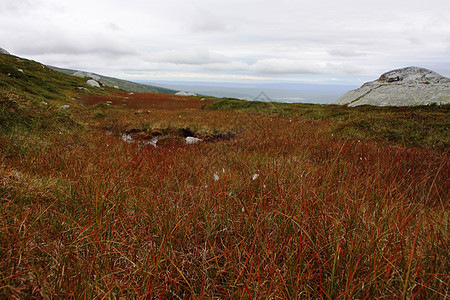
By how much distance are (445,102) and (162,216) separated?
1433 centimetres

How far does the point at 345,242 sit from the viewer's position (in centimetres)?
192

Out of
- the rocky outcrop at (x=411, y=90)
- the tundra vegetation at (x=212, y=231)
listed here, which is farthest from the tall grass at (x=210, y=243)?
the rocky outcrop at (x=411, y=90)

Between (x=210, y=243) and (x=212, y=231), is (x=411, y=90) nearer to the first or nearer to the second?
(x=212, y=231)

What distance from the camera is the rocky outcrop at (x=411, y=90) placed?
39.9ft

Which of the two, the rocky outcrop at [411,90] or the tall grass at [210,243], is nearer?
the tall grass at [210,243]

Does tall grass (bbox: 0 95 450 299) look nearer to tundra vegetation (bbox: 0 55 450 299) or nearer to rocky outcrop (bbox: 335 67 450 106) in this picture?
tundra vegetation (bbox: 0 55 450 299)

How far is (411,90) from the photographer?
14.1 meters

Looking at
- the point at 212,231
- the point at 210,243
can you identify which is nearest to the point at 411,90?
the point at 212,231

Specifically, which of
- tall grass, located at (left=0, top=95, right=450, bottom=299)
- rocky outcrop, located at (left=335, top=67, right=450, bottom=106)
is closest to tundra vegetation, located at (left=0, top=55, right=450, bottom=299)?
tall grass, located at (left=0, top=95, right=450, bottom=299)

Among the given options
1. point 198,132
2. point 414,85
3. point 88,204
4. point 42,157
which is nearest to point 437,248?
point 88,204

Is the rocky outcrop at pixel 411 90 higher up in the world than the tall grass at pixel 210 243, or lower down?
higher up

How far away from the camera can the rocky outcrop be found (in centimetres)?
1216

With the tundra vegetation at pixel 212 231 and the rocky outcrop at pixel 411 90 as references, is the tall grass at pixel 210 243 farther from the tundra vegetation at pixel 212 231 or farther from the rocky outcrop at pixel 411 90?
the rocky outcrop at pixel 411 90

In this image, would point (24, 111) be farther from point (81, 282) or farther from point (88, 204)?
point (81, 282)
